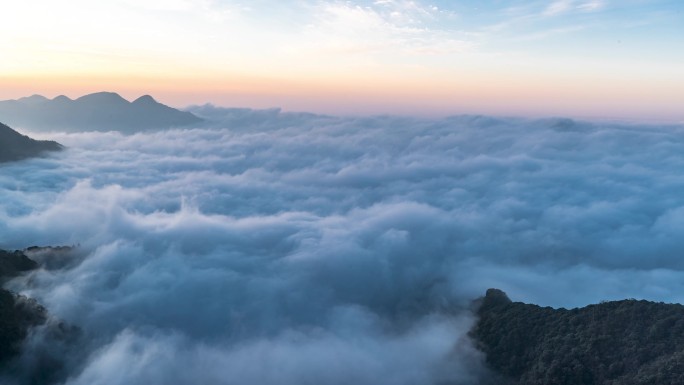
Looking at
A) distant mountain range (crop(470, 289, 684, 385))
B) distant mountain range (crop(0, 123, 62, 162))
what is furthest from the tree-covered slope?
distant mountain range (crop(0, 123, 62, 162))

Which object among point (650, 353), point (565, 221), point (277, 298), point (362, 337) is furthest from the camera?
point (565, 221)

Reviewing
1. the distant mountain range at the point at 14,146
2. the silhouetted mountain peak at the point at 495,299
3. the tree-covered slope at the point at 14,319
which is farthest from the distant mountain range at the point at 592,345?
the distant mountain range at the point at 14,146

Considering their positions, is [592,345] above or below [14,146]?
below

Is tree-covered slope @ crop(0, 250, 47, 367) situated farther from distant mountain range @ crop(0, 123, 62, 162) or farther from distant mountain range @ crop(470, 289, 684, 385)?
distant mountain range @ crop(0, 123, 62, 162)

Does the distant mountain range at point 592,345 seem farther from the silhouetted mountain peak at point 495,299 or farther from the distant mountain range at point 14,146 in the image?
the distant mountain range at point 14,146

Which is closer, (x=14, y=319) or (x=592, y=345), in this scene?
(x=592, y=345)

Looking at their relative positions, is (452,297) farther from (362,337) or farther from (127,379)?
(127,379)

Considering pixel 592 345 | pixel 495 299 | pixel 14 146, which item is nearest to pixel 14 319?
pixel 495 299

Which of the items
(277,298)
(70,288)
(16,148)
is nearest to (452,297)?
(277,298)

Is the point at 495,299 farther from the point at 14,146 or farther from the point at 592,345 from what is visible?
the point at 14,146
